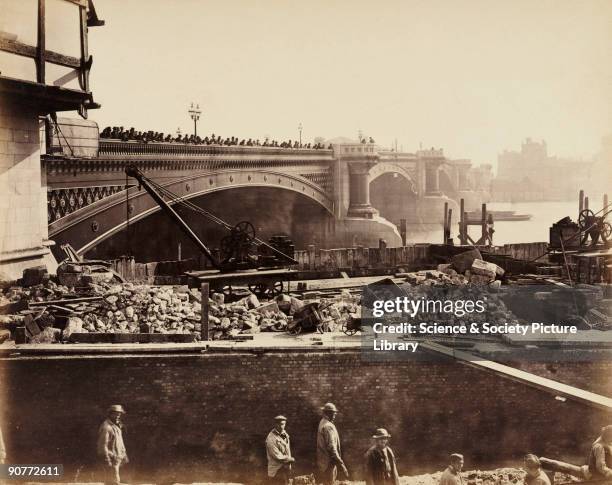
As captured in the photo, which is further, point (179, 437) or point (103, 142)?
point (103, 142)

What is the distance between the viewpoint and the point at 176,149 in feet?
80.2

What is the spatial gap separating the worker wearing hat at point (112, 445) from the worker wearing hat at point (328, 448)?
3.29m

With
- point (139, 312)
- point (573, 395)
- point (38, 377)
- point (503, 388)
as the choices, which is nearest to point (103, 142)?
point (139, 312)

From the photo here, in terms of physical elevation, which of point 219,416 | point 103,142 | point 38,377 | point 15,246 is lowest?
point 219,416

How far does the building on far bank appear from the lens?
62719 millimetres

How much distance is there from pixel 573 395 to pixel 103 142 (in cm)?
1535

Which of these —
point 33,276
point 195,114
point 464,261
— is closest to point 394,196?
point 195,114

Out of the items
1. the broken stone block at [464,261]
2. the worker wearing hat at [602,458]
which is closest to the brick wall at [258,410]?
the worker wearing hat at [602,458]

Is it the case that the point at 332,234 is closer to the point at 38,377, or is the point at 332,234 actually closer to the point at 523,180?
the point at 38,377

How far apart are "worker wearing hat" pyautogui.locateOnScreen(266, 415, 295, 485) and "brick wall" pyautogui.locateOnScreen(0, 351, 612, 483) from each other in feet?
2.09

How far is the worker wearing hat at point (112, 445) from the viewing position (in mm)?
10961

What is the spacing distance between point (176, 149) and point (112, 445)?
15031mm

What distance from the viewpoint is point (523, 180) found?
234ft

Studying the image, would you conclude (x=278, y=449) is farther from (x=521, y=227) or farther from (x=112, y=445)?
(x=521, y=227)
